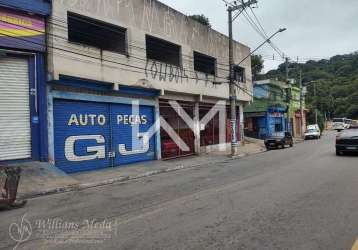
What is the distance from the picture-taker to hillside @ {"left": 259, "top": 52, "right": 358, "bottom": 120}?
84188 mm

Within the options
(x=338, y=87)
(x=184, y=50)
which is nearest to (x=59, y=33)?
(x=184, y=50)

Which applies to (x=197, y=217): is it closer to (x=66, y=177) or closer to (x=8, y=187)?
(x=8, y=187)

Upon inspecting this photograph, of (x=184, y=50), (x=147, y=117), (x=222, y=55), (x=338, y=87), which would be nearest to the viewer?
(x=147, y=117)

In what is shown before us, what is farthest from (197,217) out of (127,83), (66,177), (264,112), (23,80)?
(264,112)

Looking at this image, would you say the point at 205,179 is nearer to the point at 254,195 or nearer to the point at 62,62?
the point at 254,195

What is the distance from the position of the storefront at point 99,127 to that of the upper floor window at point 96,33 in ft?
8.58

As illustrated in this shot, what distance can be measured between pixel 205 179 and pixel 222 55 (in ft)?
59.0

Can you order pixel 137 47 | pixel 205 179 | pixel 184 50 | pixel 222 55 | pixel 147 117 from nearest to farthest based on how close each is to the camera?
pixel 205 179 < pixel 137 47 < pixel 147 117 < pixel 184 50 < pixel 222 55

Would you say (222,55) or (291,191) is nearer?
(291,191)

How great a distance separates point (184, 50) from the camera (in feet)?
83.6

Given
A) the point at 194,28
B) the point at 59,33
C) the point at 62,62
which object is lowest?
the point at 62,62

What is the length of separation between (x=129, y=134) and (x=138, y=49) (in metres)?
4.41

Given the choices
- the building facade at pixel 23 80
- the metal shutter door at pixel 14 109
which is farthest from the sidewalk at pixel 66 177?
the building facade at pixel 23 80

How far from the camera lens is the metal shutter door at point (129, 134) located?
19.9m
